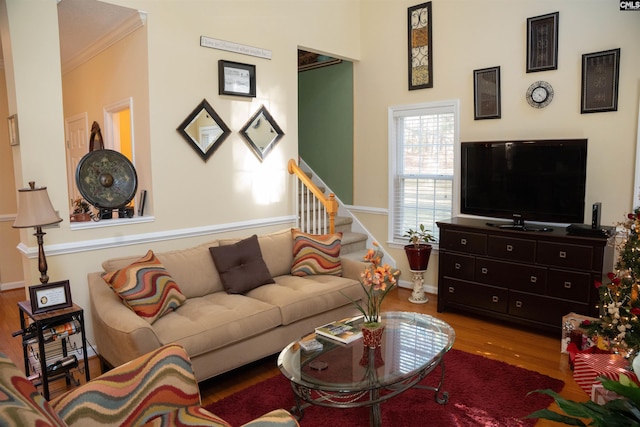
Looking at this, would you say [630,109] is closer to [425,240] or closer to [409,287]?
[425,240]

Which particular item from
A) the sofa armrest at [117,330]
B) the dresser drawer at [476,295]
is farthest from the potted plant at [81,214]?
the dresser drawer at [476,295]

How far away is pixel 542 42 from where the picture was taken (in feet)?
13.2

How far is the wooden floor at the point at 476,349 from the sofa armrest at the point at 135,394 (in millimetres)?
1054

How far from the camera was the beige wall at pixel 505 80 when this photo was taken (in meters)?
3.67

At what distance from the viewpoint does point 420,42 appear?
4.89m

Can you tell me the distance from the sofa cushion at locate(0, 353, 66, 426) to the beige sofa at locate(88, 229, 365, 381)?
1288 mm

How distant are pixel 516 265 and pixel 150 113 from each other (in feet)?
11.0

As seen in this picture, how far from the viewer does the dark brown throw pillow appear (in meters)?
3.56

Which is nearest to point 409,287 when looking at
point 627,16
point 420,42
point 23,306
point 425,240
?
point 425,240

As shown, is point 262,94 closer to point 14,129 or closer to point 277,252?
point 277,252

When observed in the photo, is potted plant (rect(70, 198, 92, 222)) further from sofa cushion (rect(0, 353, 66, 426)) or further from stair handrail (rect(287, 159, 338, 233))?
sofa cushion (rect(0, 353, 66, 426))

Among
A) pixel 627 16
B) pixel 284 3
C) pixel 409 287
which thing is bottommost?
pixel 409 287

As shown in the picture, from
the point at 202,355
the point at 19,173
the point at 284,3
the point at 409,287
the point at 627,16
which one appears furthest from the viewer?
the point at 409,287

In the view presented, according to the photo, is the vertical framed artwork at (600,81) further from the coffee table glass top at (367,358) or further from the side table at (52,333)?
the side table at (52,333)
